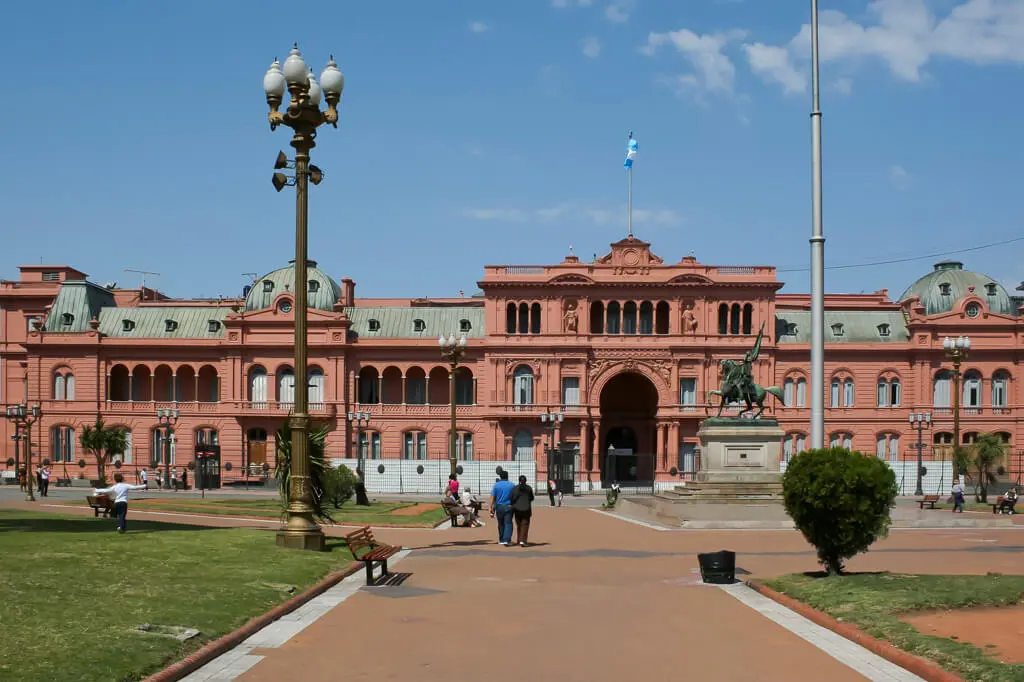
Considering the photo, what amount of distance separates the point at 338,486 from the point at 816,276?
77.0ft

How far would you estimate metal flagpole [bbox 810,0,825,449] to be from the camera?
82.5ft

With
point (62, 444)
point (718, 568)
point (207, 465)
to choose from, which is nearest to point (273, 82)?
point (718, 568)

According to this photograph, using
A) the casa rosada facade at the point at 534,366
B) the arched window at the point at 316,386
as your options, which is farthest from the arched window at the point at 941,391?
the arched window at the point at 316,386

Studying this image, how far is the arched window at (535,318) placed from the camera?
82875 millimetres

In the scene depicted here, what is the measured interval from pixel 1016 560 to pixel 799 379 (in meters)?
60.3

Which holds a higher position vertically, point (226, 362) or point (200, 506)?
point (226, 362)

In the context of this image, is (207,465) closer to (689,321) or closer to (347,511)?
(347,511)

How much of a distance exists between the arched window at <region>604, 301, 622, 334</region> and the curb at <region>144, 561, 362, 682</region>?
64.3 meters

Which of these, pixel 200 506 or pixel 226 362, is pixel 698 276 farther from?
pixel 200 506

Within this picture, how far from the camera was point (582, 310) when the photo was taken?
270 ft

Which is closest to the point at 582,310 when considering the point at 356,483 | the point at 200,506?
the point at 356,483

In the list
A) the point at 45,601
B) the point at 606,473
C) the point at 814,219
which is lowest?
the point at 606,473

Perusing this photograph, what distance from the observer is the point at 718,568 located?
19969 mm

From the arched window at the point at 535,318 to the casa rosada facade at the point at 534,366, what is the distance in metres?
0.22
